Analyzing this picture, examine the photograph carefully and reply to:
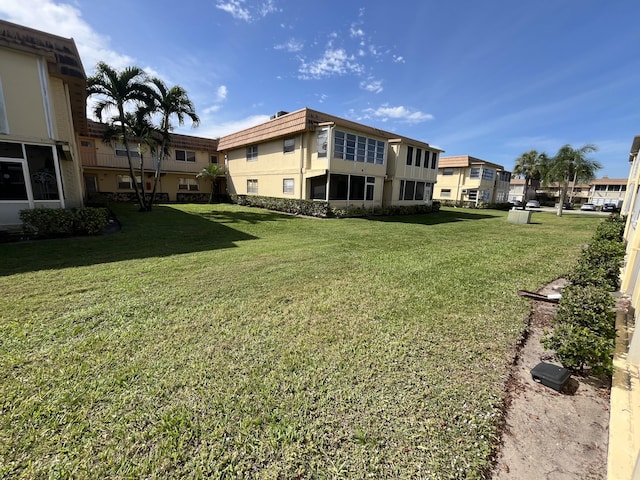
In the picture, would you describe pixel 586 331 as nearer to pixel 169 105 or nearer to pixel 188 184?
pixel 169 105

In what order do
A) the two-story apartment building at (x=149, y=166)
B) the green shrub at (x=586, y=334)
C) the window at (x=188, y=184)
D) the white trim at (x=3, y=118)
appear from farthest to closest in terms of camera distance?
the window at (x=188, y=184), the two-story apartment building at (x=149, y=166), the white trim at (x=3, y=118), the green shrub at (x=586, y=334)

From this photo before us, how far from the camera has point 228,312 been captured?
430 centimetres

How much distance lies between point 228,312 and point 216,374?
4.77 ft

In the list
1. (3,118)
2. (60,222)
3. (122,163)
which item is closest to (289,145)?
(3,118)

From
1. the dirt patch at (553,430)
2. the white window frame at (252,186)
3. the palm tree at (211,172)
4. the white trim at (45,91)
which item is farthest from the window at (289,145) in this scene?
the dirt patch at (553,430)

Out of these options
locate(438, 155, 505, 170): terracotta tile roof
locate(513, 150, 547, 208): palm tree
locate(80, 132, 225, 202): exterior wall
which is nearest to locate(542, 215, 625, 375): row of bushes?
locate(80, 132, 225, 202): exterior wall

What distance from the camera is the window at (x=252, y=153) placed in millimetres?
23217

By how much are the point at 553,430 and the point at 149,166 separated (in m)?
30.5

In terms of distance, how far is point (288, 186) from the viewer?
66.4ft

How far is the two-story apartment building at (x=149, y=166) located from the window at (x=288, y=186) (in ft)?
37.9

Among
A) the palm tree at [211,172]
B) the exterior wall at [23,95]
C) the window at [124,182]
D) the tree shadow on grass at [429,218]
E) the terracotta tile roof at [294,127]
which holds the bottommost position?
the tree shadow on grass at [429,218]

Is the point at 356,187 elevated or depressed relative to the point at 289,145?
depressed

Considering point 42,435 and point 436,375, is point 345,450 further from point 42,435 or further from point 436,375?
point 42,435

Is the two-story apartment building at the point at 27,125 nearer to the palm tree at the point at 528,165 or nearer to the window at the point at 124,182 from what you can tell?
the window at the point at 124,182
